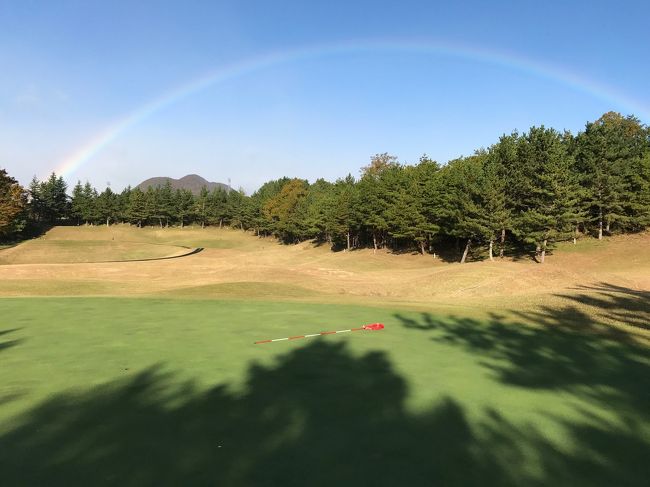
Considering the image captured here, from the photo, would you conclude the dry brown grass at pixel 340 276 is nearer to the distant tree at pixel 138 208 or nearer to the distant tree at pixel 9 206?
the distant tree at pixel 9 206

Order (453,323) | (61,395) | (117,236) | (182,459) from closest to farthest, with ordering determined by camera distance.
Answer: (182,459) → (61,395) → (453,323) → (117,236)

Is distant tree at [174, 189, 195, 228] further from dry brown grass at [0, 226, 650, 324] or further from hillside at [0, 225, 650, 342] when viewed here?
dry brown grass at [0, 226, 650, 324]

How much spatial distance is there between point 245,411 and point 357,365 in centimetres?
331

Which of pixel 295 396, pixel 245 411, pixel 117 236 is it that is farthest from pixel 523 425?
pixel 117 236

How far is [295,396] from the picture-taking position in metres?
7.44

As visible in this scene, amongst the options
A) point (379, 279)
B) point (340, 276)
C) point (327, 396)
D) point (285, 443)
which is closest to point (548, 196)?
point (379, 279)

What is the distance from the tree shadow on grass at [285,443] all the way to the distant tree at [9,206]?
87506mm

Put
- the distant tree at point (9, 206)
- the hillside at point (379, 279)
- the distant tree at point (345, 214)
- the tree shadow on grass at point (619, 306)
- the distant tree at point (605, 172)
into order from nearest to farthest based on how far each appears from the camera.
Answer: the tree shadow on grass at point (619, 306), the hillside at point (379, 279), the distant tree at point (605, 172), the distant tree at point (345, 214), the distant tree at point (9, 206)

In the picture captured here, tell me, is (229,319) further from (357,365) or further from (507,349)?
(507,349)

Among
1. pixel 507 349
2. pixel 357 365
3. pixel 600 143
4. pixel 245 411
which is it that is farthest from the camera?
pixel 600 143

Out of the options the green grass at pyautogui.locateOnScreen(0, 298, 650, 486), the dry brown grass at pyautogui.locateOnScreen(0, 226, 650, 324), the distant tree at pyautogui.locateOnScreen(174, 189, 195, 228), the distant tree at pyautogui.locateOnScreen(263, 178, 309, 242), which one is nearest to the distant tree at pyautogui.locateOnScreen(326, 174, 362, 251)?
the dry brown grass at pyautogui.locateOnScreen(0, 226, 650, 324)

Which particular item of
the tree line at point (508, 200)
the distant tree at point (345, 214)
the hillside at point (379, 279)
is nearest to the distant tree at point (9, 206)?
the tree line at point (508, 200)

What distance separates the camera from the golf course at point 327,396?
5078 millimetres

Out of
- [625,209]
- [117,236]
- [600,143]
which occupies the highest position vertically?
[600,143]
